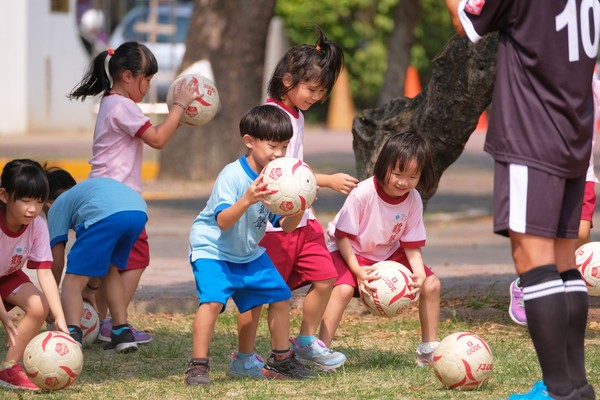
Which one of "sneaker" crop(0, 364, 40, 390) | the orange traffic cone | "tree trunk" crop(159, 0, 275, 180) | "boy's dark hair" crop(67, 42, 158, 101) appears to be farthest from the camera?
the orange traffic cone

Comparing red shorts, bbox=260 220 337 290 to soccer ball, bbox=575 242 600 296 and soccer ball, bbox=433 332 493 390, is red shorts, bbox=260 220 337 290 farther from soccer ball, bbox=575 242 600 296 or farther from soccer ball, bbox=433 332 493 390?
soccer ball, bbox=575 242 600 296

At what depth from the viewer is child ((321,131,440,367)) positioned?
6375mm

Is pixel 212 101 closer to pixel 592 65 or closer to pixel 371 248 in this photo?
pixel 371 248

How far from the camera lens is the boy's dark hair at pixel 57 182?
7.46m

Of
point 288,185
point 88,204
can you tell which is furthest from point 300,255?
point 88,204

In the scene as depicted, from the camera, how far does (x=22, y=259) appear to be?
20.5ft

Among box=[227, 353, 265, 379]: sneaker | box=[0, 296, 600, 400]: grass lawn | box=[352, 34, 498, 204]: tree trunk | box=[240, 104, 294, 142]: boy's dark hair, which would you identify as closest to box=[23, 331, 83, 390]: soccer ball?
box=[0, 296, 600, 400]: grass lawn

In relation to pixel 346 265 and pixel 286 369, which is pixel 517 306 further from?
pixel 286 369

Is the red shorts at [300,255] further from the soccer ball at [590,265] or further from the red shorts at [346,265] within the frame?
the soccer ball at [590,265]

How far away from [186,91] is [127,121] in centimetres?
40

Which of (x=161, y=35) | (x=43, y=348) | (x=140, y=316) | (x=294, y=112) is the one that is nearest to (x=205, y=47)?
(x=140, y=316)

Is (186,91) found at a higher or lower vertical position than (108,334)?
higher

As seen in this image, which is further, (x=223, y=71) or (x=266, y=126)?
(x=223, y=71)

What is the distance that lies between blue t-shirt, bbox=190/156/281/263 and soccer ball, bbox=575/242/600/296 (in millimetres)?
2189
